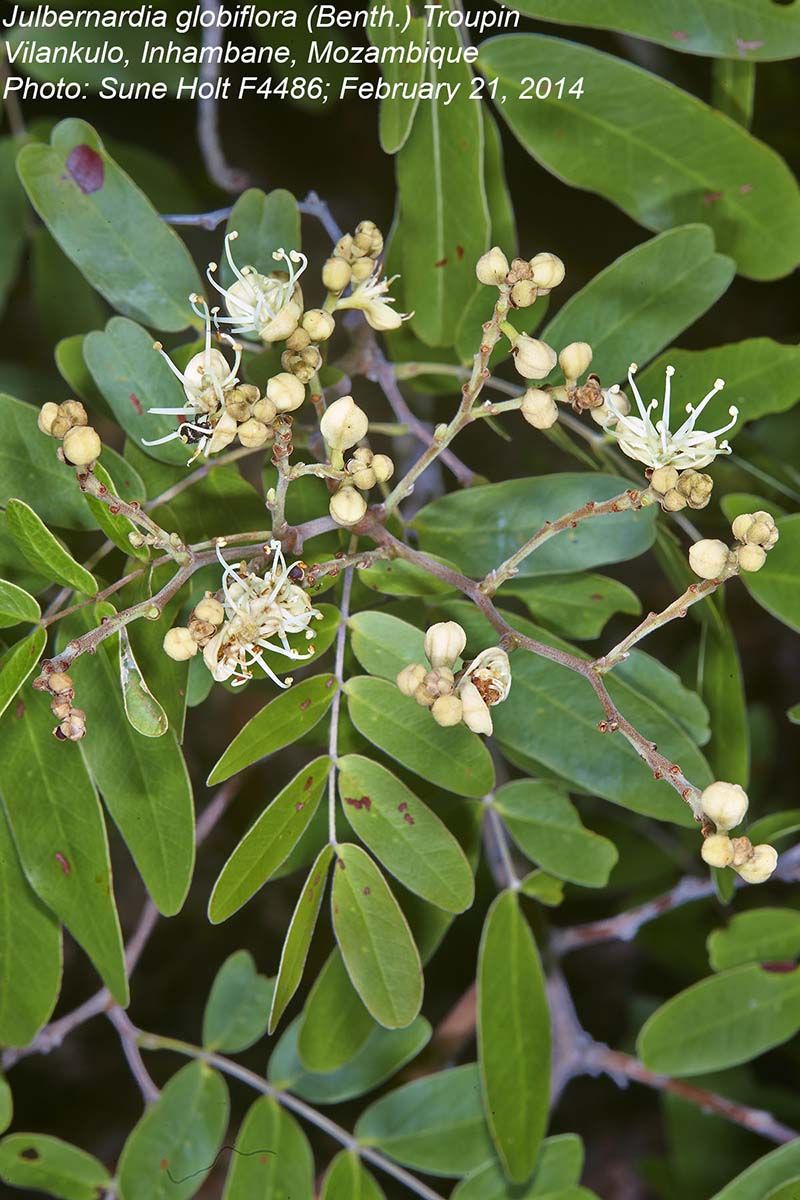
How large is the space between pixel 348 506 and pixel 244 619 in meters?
0.16

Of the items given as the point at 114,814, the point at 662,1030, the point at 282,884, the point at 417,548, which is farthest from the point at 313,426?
the point at 282,884

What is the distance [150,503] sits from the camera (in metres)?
1.58

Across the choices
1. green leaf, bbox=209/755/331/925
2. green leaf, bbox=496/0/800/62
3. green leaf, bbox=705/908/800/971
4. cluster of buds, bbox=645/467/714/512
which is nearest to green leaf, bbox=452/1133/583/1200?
green leaf, bbox=705/908/800/971

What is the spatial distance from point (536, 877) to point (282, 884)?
1.05 metres

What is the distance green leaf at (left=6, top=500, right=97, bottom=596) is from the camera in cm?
127

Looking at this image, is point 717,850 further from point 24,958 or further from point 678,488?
point 24,958

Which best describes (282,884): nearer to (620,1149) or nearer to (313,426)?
(620,1149)

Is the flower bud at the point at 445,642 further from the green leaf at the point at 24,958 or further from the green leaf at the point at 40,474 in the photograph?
the green leaf at the point at 24,958

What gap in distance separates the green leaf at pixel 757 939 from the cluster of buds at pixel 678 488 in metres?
0.92

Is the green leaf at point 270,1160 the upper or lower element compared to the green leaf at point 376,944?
lower

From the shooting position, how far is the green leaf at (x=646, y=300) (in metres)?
1.66

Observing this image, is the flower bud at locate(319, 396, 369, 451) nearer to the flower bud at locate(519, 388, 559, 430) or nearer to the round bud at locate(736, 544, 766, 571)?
the flower bud at locate(519, 388, 559, 430)

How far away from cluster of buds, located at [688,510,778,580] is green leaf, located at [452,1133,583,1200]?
1.03 metres

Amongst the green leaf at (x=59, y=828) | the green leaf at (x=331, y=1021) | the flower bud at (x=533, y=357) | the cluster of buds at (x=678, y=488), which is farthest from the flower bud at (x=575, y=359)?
the green leaf at (x=331, y=1021)
